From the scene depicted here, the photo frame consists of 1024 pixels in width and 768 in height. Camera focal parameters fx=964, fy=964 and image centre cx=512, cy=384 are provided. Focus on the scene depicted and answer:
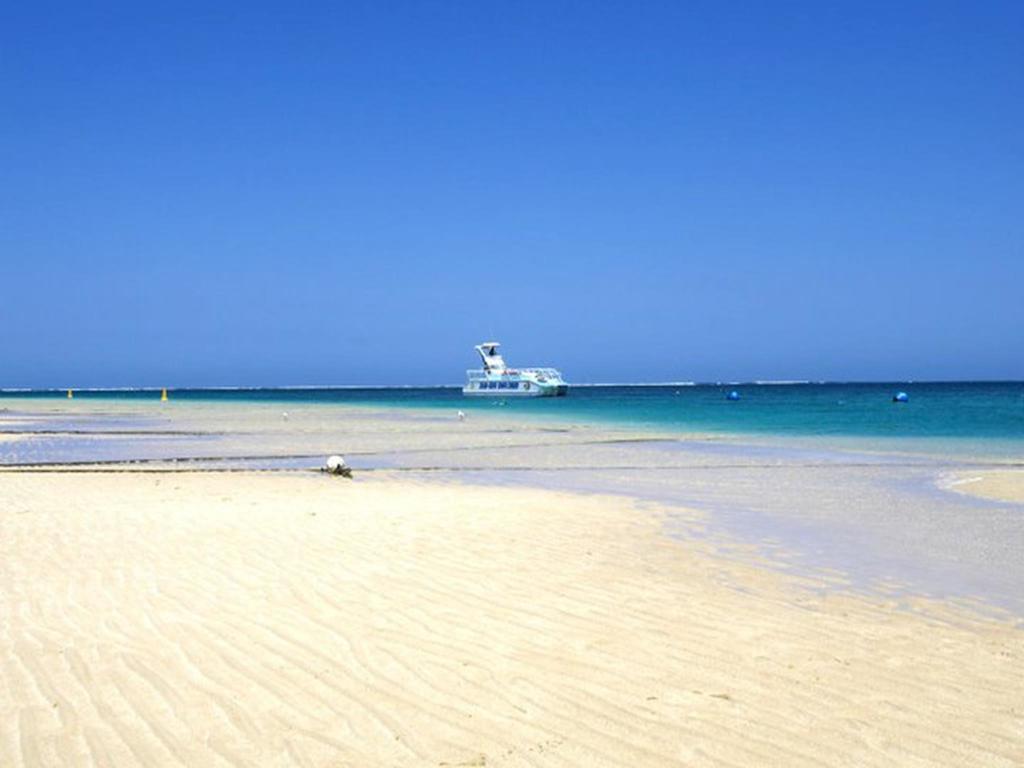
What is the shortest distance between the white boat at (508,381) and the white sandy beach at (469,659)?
95.1 metres

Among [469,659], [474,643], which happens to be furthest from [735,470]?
[469,659]

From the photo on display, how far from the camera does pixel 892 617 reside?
25.0 feet

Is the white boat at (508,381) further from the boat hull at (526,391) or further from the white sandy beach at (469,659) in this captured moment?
the white sandy beach at (469,659)

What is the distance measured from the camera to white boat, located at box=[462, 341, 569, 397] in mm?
106188

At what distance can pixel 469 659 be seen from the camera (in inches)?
244

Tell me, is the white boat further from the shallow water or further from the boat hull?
the shallow water

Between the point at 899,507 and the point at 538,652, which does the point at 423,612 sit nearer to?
the point at 538,652

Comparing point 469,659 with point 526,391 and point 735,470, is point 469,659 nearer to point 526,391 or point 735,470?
point 735,470

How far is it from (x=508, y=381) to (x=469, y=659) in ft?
335

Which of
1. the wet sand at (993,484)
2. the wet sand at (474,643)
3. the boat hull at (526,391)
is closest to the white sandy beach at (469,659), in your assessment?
the wet sand at (474,643)

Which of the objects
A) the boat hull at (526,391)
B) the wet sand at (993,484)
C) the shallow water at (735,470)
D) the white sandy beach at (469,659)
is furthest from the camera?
the boat hull at (526,391)

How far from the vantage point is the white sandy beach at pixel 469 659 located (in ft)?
15.7

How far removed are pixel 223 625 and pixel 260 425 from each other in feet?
130

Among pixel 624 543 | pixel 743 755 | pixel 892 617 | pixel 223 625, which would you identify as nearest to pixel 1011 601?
pixel 892 617
